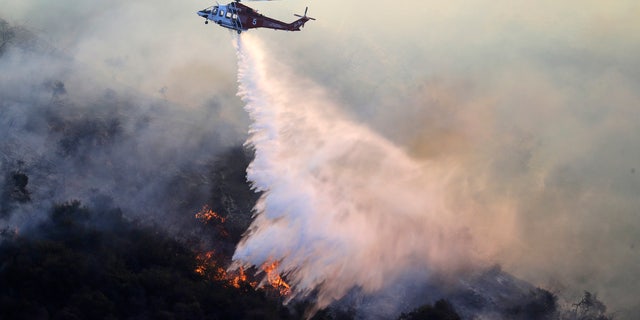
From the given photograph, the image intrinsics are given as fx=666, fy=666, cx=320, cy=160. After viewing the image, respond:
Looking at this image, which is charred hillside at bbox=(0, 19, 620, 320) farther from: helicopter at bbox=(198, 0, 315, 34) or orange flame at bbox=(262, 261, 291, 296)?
helicopter at bbox=(198, 0, 315, 34)

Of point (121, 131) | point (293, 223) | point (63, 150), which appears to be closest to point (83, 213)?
point (63, 150)

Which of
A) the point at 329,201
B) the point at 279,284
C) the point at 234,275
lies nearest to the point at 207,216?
the point at 234,275

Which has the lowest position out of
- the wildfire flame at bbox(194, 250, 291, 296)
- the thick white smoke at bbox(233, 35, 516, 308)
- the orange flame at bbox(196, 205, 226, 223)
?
the wildfire flame at bbox(194, 250, 291, 296)

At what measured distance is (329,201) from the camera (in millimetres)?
73250

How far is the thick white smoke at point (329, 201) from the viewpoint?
68.6 m

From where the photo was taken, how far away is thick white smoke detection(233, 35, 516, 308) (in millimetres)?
68625

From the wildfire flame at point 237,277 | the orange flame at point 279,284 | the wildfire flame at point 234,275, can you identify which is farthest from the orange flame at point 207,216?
the orange flame at point 279,284

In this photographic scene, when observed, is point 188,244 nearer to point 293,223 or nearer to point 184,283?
point 184,283

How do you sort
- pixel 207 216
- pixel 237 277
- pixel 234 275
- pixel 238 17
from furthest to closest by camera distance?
pixel 207 216
pixel 234 275
pixel 237 277
pixel 238 17

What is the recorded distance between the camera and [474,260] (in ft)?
284

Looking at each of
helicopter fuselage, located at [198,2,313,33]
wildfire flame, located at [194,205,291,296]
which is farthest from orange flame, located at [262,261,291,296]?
helicopter fuselage, located at [198,2,313,33]

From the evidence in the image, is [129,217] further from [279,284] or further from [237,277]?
[279,284]

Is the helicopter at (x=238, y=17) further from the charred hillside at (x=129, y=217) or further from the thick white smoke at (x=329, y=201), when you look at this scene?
the charred hillside at (x=129, y=217)

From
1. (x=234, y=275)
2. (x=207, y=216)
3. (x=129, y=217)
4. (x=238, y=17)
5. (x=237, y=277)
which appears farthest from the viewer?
(x=207, y=216)
